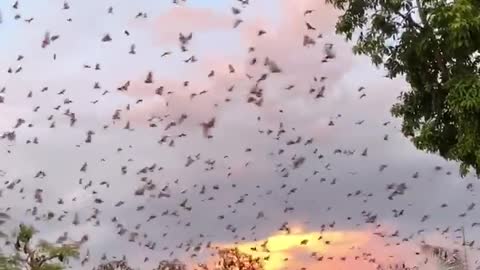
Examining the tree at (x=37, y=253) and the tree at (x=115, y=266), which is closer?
the tree at (x=37, y=253)

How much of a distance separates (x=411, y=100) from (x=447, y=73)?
1.48 m

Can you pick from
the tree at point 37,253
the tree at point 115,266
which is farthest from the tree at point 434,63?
the tree at point 115,266

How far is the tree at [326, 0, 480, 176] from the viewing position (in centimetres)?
1805

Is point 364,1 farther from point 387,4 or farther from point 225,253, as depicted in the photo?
point 225,253

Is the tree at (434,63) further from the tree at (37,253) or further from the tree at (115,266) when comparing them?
the tree at (115,266)

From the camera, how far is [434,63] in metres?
19.9

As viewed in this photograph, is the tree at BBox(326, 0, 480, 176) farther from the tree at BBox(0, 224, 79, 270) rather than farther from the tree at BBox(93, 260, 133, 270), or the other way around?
the tree at BBox(93, 260, 133, 270)

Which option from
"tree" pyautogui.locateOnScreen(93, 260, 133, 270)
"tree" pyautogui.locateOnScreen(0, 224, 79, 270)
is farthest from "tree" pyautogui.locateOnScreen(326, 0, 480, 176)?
"tree" pyautogui.locateOnScreen(93, 260, 133, 270)

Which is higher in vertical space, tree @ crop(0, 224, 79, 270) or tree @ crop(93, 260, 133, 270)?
tree @ crop(93, 260, 133, 270)

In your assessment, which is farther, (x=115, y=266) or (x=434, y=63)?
(x=115, y=266)

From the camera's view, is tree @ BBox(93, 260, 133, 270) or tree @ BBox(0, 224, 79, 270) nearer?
tree @ BBox(0, 224, 79, 270)

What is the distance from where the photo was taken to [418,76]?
2031 centimetres

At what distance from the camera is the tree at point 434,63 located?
18.0 meters

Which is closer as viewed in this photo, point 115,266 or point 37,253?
point 37,253
